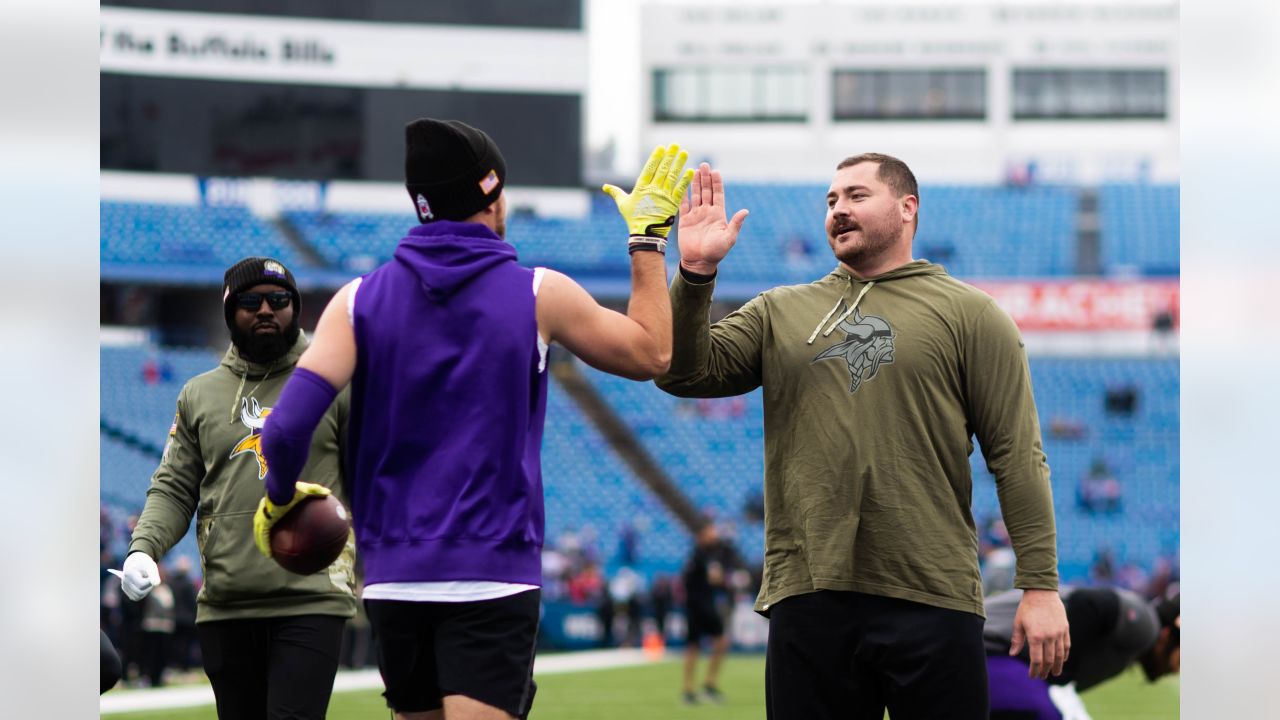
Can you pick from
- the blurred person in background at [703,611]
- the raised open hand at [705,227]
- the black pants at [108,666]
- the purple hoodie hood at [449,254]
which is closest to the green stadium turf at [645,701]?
the blurred person in background at [703,611]

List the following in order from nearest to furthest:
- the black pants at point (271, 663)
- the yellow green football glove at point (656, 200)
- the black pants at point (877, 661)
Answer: the yellow green football glove at point (656, 200) < the black pants at point (877, 661) < the black pants at point (271, 663)

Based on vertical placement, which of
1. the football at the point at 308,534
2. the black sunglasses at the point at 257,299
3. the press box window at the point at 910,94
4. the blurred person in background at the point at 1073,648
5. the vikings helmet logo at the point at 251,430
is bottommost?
the blurred person in background at the point at 1073,648

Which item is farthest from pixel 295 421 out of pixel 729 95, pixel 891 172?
pixel 729 95

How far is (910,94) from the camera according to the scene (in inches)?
1642

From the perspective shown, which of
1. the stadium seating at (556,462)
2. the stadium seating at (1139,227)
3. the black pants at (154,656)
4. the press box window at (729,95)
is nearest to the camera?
the black pants at (154,656)

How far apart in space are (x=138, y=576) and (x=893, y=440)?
2.33 metres

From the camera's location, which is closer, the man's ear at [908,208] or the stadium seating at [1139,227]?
the man's ear at [908,208]

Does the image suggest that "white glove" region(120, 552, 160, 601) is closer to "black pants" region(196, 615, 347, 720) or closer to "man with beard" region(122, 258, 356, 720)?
"man with beard" region(122, 258, 356, 720)

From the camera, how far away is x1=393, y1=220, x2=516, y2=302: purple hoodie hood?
3506mm

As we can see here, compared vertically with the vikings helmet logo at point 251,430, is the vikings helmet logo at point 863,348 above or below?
above

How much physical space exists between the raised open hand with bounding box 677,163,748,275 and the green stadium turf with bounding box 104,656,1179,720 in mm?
7962

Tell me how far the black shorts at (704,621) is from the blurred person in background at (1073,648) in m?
9.54

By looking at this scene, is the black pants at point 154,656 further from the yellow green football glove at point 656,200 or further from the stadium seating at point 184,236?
the stadium seating at point 184,236

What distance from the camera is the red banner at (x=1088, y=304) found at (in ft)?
110
